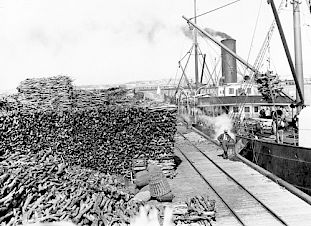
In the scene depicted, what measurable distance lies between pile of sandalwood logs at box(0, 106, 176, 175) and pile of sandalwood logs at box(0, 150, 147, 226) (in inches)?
123

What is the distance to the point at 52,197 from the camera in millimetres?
9266

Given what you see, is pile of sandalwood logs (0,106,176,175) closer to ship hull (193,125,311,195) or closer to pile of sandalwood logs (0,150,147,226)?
pile of sandalwood logs (0,150,147,226)

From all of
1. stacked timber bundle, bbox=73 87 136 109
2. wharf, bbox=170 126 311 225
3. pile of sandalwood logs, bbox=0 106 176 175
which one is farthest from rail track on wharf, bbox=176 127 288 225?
stacked timber bundle, bbox=73 87 136 109

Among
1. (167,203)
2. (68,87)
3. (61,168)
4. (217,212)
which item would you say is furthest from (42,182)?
(68,87)

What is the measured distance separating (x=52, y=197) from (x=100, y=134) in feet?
20.5

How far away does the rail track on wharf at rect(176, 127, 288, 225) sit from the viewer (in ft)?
34.2

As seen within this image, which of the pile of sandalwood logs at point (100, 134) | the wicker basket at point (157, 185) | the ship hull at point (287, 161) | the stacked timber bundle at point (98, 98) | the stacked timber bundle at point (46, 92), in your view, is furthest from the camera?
the stacked timber bundle at point (98, 98)

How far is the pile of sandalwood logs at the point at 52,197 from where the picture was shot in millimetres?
7727

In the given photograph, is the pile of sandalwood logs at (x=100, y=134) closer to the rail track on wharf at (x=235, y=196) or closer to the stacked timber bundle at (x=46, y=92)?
the stacked timber bundle at (x=46, y=92)

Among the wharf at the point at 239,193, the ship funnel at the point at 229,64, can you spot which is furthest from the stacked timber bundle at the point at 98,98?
the ship funnel at the point at 229,64

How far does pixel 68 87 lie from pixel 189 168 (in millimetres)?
7313

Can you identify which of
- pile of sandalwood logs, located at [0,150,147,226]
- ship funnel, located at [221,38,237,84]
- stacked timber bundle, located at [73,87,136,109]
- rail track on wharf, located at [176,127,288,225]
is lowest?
rail track on wharf, located at [176,127,288,225]

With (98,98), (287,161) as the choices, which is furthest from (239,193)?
(98,98)

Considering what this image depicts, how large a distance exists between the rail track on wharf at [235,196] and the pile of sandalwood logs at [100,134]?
8.32 feet
